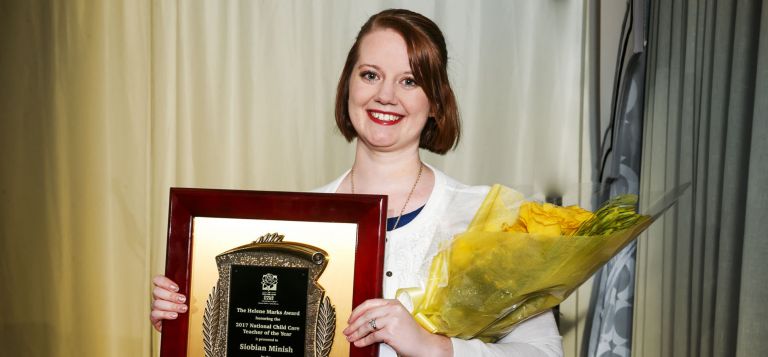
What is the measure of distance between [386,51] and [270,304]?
0.59 m

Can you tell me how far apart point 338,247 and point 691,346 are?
3.43 feet

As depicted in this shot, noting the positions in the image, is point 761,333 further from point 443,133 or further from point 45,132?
point 45,132

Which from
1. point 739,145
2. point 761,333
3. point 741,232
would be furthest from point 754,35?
point 761,333

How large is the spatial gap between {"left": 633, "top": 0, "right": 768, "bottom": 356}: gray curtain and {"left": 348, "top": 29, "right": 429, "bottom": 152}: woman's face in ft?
2.22

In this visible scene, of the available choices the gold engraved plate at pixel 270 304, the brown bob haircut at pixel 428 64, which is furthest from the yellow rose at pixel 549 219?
the brown bob haircut at pixel 428 64

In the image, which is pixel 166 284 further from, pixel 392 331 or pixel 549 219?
pixel 549 219

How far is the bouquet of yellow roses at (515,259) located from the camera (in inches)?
42.6

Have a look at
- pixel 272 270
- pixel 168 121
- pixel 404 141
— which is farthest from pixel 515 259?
pixel 168 121

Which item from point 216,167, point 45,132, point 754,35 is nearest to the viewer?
point 754,35

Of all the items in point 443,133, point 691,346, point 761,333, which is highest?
point 443,133

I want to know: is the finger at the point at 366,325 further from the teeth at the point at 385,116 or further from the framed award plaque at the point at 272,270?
the teeth at the point at 385,116

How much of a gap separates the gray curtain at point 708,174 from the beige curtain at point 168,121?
0.67 m

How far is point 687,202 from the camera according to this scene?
1904mm

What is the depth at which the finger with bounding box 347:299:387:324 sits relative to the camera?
1.22m
